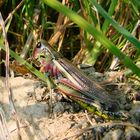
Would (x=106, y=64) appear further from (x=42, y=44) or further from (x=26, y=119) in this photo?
(x=26, y=119)

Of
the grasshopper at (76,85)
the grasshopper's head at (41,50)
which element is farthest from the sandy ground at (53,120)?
the grasshopper's head at (41,50)

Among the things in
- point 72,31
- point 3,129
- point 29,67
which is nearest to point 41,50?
point 29,67

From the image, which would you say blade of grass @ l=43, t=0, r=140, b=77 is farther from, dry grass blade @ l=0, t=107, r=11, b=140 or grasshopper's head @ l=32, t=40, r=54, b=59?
grasshopper's head @ l=32, t=40, r=54, b=59

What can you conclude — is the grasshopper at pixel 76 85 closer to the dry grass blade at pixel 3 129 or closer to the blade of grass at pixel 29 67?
the blade of grass at pixel 29 67

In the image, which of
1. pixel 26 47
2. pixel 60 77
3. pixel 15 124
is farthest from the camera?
pixel 26 47

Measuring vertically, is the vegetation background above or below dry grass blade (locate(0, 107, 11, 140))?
above

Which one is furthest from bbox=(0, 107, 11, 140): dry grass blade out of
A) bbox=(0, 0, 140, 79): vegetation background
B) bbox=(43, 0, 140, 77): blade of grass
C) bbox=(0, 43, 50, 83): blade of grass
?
bbox=(0, 0, 140, 79): vegetation background

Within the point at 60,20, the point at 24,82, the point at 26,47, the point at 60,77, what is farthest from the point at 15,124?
the point at 60,20

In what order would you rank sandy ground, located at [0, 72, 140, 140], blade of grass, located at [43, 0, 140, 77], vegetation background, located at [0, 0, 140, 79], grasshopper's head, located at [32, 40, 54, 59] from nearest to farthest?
blade of grass, located at [43, 0, 140, 77], sandy ground, located at [0, 72, 140, 140], grasshopper's head, located at [32, 40, 54, 59], vegetation background, located at [0, 0, 140, 79]

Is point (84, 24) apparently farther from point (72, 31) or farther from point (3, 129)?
point (72, 31)
